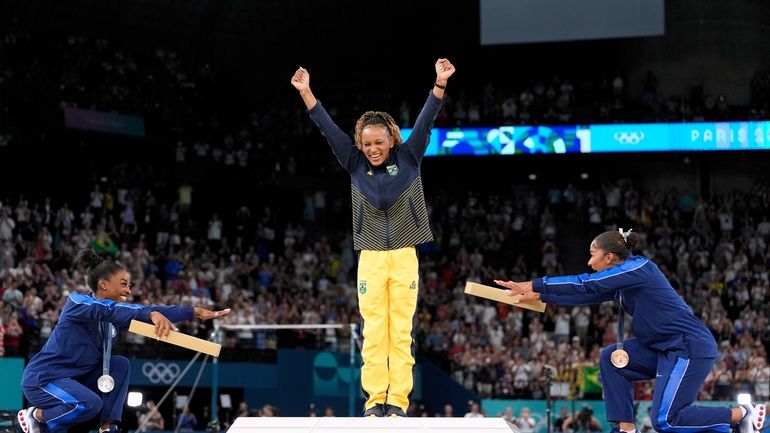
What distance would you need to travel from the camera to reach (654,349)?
810 centimetres

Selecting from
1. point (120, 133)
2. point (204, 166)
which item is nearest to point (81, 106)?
point (120, 133)

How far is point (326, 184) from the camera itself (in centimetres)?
3067

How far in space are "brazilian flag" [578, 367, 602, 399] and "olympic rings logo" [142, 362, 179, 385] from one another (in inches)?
271

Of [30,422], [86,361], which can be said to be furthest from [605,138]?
[30,422]

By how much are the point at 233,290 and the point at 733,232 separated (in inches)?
486

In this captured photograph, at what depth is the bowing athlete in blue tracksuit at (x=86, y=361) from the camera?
26.3 feet

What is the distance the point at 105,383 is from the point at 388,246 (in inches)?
86.5

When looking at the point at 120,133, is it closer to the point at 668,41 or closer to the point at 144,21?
the point at 144,21

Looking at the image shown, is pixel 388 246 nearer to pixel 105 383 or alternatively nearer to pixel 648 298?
pixel 648 298

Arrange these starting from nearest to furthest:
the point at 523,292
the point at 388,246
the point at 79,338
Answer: the point at 523,292 < the point at 388,246 < the point at 79,338

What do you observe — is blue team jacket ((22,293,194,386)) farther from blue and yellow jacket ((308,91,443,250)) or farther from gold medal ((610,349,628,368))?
gold medal ((610,349,628,368))

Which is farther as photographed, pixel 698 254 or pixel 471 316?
pixel 698 254

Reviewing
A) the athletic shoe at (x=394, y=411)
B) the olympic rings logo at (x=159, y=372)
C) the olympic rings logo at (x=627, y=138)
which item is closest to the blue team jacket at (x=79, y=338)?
the athletic shoe at (x=394, y=411)

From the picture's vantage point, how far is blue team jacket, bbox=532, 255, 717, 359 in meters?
7.91
